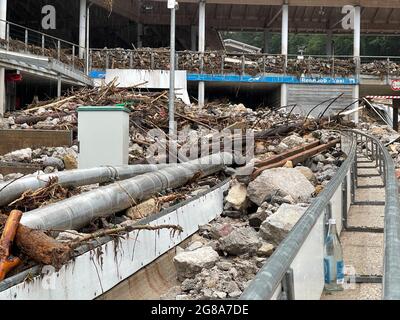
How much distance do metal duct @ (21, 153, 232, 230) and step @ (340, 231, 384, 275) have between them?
2757mm

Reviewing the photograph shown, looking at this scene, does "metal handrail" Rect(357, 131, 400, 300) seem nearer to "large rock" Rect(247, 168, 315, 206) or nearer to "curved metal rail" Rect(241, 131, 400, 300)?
"curved metal rail" Rect(241, 131, 400, 300)

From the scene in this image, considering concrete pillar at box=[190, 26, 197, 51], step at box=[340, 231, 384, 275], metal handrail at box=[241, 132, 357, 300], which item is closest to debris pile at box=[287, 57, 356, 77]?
concrete pillar at box=[190, 26, 197, 51]

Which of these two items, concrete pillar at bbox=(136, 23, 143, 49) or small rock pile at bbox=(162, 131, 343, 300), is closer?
small rock pile at bbox=(162, 131, 343, 300)

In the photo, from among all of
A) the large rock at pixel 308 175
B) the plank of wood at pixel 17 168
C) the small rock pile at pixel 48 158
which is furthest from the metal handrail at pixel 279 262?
the plank of wood at pixel 17 168

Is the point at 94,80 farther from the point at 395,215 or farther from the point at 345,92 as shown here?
the point at 395,215

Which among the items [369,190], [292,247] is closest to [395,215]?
[292,247]

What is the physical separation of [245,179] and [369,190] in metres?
2.16

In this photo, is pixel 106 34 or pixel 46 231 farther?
pixel 106 34

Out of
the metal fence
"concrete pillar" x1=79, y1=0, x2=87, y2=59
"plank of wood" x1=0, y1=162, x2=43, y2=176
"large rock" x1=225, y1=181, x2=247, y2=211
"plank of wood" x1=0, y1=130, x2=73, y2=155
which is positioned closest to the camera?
"large rock" x1=225, y1=181, x2=247, y2=211

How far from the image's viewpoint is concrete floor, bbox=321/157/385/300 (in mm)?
4211

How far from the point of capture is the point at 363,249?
5.36 metres

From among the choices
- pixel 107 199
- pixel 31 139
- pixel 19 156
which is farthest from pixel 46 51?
pixel 107 199
